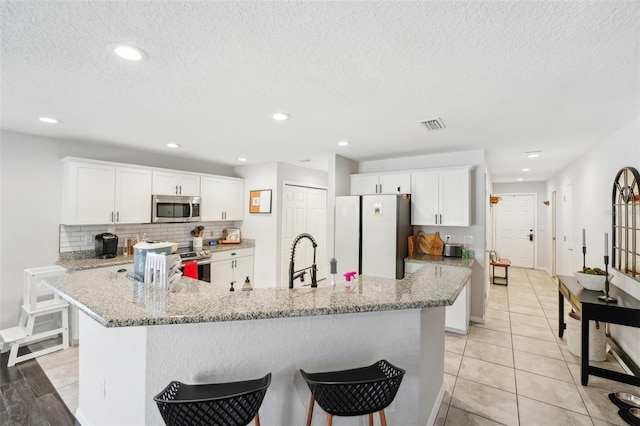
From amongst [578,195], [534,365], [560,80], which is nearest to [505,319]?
[534,365]

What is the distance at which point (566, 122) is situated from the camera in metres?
2.75

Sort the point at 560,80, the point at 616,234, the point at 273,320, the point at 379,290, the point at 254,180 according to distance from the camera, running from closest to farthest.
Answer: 1. the point at 273,320
2. the point at 379,290
3. the point at 560,80
4. the point at 616,234
5. the point at 254,180

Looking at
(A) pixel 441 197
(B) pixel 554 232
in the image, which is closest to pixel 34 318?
(A) pixel 441 197

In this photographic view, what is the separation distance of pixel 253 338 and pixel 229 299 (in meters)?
0.24

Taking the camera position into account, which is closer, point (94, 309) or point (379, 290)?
point (94, 309)

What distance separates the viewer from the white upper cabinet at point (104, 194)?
346 centimetres

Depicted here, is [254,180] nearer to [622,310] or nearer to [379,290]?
[379,290]

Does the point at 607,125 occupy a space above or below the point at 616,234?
above

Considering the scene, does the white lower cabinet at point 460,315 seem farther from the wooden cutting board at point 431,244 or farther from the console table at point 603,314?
the console table at point 603,314

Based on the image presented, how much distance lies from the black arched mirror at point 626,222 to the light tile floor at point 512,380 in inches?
40.3

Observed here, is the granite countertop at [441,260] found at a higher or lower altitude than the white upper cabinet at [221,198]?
lower

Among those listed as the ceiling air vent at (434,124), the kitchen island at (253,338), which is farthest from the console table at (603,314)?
the ceiling air vent at (434,124)

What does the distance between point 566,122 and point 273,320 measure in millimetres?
3201

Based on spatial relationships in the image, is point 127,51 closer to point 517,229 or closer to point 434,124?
point 434,124
